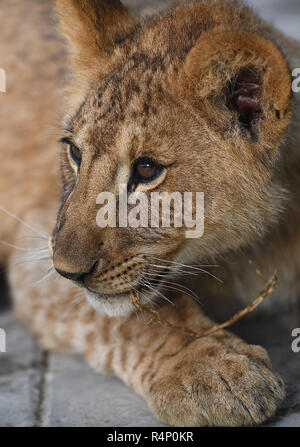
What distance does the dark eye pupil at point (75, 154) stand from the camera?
3.15 metres

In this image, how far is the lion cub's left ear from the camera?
2.65 meters

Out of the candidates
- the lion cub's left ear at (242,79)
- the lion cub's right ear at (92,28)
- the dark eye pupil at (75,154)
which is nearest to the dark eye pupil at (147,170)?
the lion cub's left ear at (242,79)

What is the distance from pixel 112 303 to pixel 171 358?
0.35 m

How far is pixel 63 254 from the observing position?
9.03 ft

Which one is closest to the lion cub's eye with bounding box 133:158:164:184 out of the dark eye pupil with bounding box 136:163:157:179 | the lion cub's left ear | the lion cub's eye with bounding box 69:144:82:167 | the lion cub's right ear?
the dark eye pupil with bounding box 136:163:157:179

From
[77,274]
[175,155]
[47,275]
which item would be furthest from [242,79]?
[47,275]

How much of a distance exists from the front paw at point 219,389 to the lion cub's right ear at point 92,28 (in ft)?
4.50

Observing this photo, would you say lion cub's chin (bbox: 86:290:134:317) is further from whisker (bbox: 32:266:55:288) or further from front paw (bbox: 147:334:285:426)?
whisker (bbox: 32:266:55:288)

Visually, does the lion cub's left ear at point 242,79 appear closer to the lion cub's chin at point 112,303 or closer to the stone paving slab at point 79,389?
the lion cub's chin at point 112,303

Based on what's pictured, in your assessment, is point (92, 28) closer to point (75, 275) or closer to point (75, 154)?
point (75, 154)

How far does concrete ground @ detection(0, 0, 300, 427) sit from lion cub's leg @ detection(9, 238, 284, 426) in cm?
7

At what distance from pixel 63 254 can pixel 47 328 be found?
42.4 inches

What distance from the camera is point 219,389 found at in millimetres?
2736
